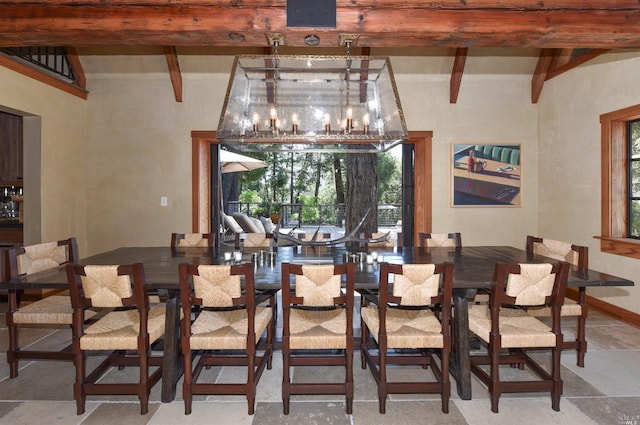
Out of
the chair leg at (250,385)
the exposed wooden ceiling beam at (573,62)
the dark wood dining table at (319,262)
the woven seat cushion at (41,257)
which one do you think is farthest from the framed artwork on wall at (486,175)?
the woven seat cushion at (41,257)

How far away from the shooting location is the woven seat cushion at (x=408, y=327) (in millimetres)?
2406

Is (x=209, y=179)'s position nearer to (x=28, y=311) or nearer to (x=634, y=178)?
(x=28, y=311)

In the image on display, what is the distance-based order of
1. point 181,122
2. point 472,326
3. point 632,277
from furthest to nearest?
point 181,122
point 632,277
point 472,326

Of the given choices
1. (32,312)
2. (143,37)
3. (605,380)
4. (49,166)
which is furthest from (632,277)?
(49,166)

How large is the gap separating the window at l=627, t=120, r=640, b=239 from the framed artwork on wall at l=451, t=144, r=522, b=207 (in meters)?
1.36

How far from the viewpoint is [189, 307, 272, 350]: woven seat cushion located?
7.78 feet

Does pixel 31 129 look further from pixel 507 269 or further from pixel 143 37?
pixel 507 269

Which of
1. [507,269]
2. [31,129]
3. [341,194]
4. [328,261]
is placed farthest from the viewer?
[341,194]

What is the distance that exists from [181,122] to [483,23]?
13.1ft

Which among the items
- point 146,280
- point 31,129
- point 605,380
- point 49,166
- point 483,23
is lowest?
point 605,380

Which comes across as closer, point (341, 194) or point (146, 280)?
point (146, 280)

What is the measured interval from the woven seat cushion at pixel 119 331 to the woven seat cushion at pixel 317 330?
848 mm

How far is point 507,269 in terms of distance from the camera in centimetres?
234

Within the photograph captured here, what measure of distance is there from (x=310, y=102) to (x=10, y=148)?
3.75 meters
